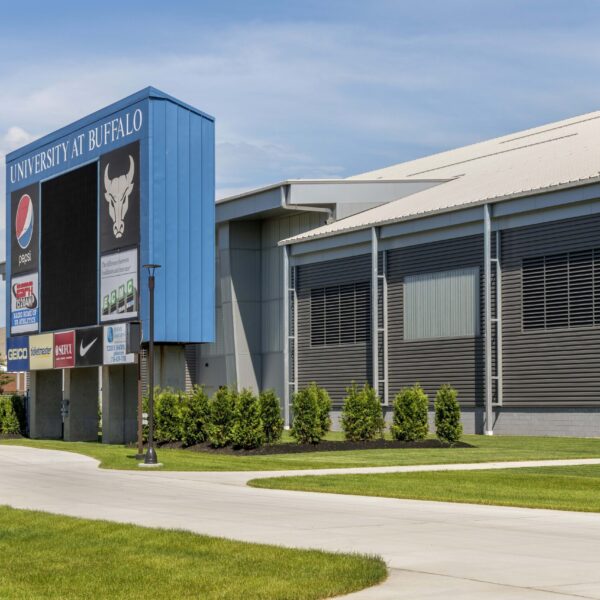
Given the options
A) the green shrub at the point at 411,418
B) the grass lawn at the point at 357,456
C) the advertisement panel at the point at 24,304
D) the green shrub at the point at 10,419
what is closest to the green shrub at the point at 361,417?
the green shrub at the point at 411,418

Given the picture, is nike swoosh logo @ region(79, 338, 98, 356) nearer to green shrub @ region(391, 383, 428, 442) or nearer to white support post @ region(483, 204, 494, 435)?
green shrub @ region(391, 383, 428, 442)

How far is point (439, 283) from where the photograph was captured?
1903 inches

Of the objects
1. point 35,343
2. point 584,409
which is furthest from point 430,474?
point 35,343

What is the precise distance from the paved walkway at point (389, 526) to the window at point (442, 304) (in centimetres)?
2018

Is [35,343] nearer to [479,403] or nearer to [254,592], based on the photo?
[479,403]

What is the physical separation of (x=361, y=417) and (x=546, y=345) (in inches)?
343

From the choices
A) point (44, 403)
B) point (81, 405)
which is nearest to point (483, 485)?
point (81, 405)

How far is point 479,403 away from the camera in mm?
45844

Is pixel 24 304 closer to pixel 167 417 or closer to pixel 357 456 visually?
pixel 167 417

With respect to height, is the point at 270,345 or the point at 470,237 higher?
the point at 470,237

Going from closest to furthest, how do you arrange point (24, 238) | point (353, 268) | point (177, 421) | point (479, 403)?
point (177, 421) < point (479, 403) < point (24, 238) < point (353, 268)

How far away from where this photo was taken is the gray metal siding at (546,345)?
41156mm

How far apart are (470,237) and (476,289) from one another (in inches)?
81.2

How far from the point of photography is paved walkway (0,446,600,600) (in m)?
11.0
